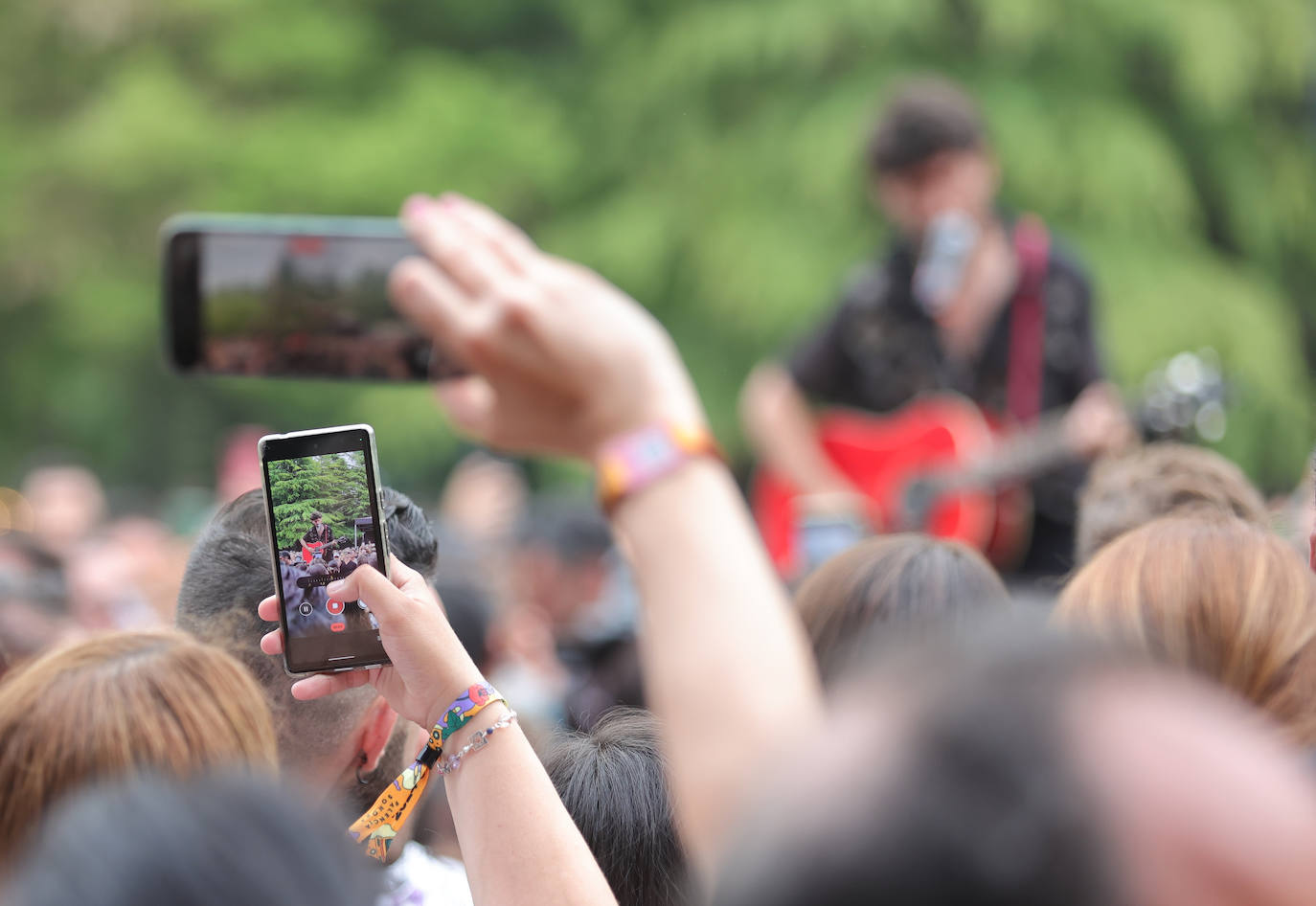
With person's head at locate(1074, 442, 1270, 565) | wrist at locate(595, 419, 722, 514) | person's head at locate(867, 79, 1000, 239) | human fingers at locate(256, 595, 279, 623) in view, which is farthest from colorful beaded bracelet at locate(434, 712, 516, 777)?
person's head at locate(867, 79, 1000, 239)

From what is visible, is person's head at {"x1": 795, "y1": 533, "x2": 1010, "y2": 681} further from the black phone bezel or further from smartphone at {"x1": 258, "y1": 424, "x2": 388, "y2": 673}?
the black phone bezel

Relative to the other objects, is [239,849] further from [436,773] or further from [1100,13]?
[1100,13]

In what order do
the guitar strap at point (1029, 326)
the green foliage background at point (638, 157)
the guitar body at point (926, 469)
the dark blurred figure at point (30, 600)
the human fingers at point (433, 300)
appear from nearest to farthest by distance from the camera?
the human fingers at point (433, 300) → the dark blurred figure at point (30, 600) → the guitar strap at point (1029, 326) → the guitar body at point (926, 469) → the green foliage background at point (638, 157)

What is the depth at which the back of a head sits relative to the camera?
160cm

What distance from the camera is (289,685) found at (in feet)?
5.41

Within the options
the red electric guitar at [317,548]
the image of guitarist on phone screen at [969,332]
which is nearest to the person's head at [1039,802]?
the red electric guitar at [317,548]

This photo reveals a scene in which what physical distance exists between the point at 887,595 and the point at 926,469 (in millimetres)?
2371

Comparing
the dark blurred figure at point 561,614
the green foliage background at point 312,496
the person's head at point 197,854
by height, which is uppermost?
the green foliage background at point 312,496

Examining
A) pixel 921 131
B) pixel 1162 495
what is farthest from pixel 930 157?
pixel 1162 495

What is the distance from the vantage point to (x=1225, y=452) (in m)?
9.82

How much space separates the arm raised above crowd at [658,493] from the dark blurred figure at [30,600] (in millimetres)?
2438

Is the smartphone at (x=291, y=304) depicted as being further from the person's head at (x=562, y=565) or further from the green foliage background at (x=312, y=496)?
the person's head at (x=562, y=565)

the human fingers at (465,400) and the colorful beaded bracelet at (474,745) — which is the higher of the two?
the human fingers at (465,400)

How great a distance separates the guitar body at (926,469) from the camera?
4.25 meters
